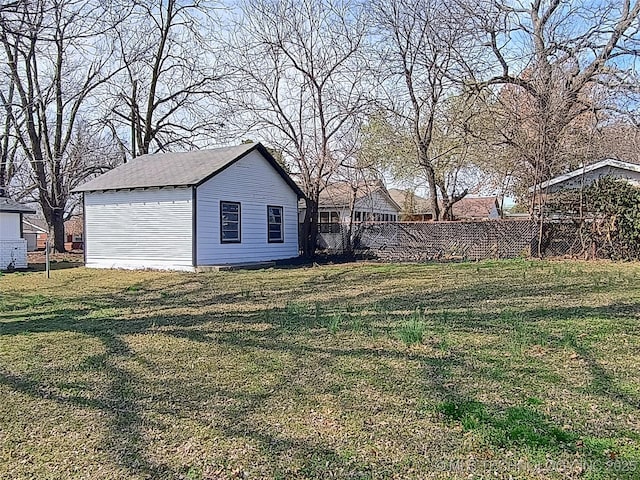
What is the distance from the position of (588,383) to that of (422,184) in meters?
23.7

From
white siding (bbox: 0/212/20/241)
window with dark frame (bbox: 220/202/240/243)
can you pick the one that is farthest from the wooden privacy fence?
white siding (bbox: 0/212/20/241)

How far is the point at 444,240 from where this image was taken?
16.7 m

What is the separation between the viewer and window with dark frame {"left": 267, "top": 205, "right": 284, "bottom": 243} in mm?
17406

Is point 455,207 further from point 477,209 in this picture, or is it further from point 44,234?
point 44,234

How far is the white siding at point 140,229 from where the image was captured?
14625 mm

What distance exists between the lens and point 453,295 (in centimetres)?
837

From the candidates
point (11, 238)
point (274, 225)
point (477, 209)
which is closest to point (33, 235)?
point (11, 238)

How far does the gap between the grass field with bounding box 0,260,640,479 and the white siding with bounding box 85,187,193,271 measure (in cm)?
673

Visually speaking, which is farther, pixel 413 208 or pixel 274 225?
pixel 413 208

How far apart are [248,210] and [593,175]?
1103cm

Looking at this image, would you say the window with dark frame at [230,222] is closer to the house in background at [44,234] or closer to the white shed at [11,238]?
the white shed at [11,238]

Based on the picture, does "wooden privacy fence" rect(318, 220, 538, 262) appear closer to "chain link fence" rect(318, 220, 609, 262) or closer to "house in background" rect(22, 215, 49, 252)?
"chain link fence" rect(318, 220, 609, 262)

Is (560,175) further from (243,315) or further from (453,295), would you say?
(243,315)

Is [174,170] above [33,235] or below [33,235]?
above
